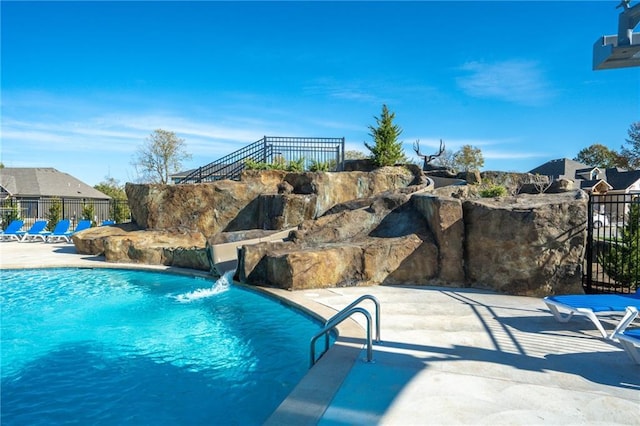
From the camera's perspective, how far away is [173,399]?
4.65m

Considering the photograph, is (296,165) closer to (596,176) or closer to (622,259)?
(622,259)

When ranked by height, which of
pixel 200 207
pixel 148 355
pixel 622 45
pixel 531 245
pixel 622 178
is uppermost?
pixel 622 178

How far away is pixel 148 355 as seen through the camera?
6.00 meters

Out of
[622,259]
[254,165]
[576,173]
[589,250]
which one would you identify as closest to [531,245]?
[589,250]

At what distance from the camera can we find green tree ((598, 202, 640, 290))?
815cm

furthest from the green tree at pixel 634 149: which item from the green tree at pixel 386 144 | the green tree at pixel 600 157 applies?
the green tree at pixel 386 144

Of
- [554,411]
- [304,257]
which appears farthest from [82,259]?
[554,411]

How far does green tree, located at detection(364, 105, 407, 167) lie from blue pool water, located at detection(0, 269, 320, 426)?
41.0 feet

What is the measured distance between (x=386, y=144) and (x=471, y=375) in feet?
57.4

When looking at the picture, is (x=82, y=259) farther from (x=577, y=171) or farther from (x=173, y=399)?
(x=577, y=171)

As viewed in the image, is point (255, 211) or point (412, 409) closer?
point (412, 409)

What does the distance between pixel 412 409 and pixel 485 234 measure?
597 centimetres

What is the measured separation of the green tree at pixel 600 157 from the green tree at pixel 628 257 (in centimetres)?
5727

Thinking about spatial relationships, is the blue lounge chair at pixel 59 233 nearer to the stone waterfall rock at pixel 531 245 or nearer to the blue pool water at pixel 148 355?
the blue pool water at pixel 148 355
